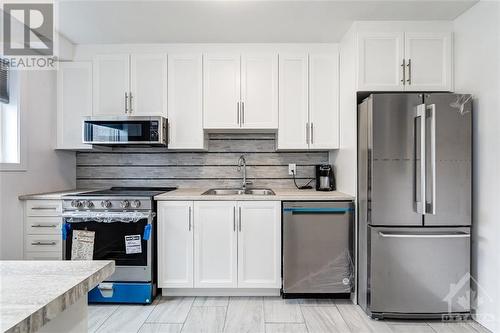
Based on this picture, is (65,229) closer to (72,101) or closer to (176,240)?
(176,240)

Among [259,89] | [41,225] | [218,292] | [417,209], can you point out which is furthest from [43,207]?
[417,209]

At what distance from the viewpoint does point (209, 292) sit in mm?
2689

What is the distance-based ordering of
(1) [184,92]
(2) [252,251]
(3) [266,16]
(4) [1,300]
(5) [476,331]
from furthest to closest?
(1) [184,92], (2) [252,251], (3) [266,16], (5) [476,331], (4) [1,300]

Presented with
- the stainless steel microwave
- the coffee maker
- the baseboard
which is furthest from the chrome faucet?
the baseboard

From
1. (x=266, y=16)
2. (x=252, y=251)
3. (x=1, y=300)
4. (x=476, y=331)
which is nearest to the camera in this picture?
(x=1, y=300)


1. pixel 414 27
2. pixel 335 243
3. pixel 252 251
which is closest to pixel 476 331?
pixel 335 243

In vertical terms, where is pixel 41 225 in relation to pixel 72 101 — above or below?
below

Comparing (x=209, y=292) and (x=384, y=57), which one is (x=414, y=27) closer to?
(x=384, y=57)

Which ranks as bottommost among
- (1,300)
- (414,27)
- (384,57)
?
(1,300)

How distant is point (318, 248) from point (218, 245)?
0.87 metres

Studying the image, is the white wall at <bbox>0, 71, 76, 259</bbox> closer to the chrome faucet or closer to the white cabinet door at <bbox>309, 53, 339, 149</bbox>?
the chrome faucet

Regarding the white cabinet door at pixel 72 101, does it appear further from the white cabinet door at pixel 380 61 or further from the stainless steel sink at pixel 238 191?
the white cabinet door at pixel 380 61

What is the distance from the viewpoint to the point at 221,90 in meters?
2.96

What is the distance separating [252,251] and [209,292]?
55 centimetres
